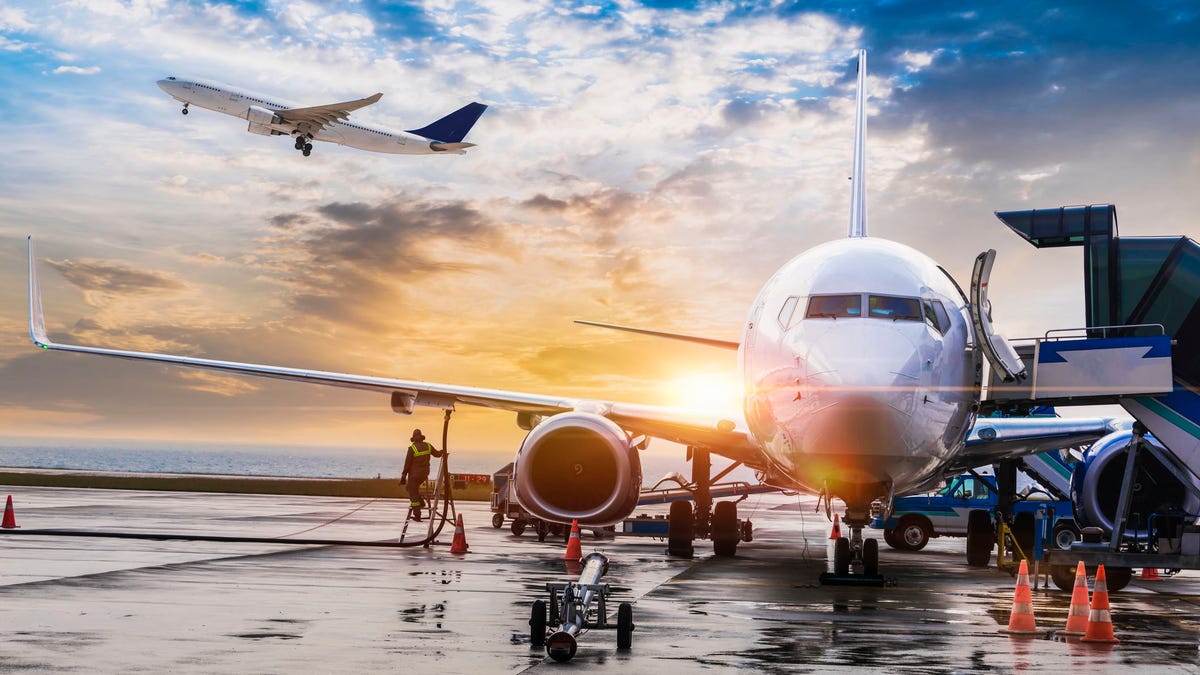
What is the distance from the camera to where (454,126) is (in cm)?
8281

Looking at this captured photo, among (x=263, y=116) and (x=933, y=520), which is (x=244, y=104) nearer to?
(x=263, y=116)

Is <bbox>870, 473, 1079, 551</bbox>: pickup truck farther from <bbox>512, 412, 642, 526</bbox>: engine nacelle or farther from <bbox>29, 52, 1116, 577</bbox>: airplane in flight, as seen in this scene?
<bbox>512, 412, 642, 526</bbox>: engine nacelle

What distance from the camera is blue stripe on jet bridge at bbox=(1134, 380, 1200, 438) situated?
1371cm

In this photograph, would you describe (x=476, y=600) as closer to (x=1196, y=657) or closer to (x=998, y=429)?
(x=1196, y=657)

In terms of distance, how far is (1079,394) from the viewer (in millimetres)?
13633

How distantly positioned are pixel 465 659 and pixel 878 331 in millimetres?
5343

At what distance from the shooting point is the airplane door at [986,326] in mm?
11914

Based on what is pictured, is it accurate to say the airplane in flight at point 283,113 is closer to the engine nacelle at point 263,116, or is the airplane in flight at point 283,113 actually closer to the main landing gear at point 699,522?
the engine nacelle at point 263,116

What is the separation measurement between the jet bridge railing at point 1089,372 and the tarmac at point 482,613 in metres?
2.33

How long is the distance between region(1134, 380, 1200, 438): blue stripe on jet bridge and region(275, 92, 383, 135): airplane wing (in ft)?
177

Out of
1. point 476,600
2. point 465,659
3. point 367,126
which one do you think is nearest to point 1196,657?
point 465,659

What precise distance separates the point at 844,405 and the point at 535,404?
291 inches

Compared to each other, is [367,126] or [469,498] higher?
[367,126]

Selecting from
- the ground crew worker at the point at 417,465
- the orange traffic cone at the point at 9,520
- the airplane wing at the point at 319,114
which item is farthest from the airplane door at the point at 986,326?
the airplane wing at the point at 319,114
